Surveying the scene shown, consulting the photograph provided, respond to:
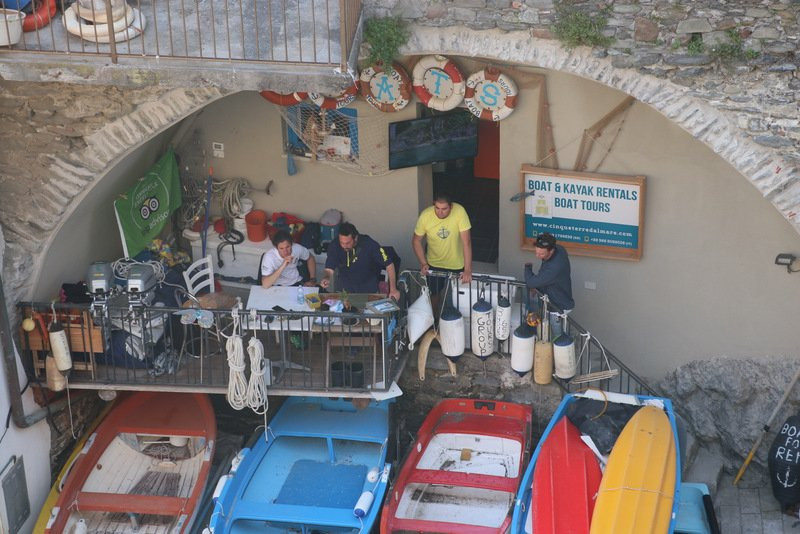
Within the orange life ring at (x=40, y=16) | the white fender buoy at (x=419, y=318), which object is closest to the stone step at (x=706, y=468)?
the white fender buoy at (x=419, y=318)

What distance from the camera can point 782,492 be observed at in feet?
40.1

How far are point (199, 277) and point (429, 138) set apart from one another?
2979mm

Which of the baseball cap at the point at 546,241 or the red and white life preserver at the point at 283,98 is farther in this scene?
the red and white life preserver at the point at 283,98

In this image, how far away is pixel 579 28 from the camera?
10406mm

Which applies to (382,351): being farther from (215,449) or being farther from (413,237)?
(215,449)

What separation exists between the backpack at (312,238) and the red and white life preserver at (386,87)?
64.8 inches

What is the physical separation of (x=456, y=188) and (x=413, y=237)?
9.12 feet

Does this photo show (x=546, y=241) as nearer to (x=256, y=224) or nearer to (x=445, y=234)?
(x=445, y=234)

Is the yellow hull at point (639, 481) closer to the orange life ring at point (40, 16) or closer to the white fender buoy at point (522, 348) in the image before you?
the white fender buoy at point (522, 348)

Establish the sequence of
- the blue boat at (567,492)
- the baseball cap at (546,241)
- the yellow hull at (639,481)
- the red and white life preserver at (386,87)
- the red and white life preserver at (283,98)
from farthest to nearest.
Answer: the red and white life preserver at (283,98), the red and white life preserver at (386,87), the baseball cap at (546,241), the blue boat at (567,492), the yellow hull at (639,481)

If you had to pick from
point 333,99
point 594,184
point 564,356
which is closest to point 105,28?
point 333,99

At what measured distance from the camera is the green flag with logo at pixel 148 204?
13070 mm

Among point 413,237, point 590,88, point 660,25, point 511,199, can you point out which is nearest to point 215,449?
point 413,237

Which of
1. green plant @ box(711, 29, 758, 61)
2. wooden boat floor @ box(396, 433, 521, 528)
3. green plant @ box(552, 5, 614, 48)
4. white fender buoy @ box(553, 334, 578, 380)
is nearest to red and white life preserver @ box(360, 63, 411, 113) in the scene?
green plant @ box(552, 5, 614, 48)
